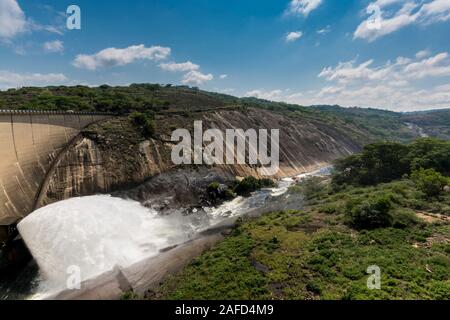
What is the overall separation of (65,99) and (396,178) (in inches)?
2459

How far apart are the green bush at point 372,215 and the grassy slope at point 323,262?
3.42ft

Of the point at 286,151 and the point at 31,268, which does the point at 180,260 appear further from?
the point at 286,151

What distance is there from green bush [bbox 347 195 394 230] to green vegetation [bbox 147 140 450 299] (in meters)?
0.08

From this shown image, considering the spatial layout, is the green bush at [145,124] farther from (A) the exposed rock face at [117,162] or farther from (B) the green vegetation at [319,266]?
(B) the green vegetation at [319,266]

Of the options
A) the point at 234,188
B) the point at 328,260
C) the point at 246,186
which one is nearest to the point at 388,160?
the point at 246,186

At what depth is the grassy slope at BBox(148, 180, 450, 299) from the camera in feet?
54.0

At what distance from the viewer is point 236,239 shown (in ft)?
87.8

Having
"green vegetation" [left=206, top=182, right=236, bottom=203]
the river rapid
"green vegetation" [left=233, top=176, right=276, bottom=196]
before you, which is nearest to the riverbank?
the river rapid

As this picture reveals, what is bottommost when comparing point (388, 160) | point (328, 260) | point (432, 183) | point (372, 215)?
point (328, 260)

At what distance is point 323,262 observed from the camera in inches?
787

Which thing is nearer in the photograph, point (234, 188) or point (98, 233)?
point (98, 233)

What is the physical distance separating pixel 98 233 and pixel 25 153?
1505 cm

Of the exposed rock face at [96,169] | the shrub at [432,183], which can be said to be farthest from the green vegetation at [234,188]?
the shrub at [432,183]

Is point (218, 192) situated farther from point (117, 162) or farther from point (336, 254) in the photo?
point (336, 254)
